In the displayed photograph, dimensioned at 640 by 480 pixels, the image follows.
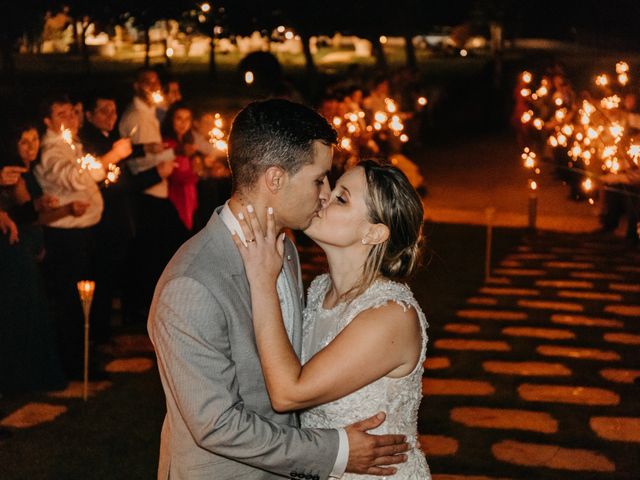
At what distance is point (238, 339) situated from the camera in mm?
2904

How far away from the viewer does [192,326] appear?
273 centimetres

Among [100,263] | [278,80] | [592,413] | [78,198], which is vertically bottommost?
[592,413]

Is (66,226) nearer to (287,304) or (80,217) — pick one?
(80,217)

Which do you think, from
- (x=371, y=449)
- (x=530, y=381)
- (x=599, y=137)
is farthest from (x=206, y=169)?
(x=371, y=449)

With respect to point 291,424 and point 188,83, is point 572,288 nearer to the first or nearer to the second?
point 291,424

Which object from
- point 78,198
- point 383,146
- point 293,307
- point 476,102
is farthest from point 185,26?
point 293,307

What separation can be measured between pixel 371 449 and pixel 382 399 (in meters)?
0.24

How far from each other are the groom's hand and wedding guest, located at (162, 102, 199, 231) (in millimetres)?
5785

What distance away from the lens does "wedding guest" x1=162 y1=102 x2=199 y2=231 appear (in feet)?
29.1

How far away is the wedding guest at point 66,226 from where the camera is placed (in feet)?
23.5

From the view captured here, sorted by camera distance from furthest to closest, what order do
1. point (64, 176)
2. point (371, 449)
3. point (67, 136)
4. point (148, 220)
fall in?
point (148, 220), point (64, 176), point (67, 136), point (371, 449)

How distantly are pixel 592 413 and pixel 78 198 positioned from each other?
13.1 feet

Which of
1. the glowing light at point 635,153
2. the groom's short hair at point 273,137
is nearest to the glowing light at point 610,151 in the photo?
the glowing light at point 635,153

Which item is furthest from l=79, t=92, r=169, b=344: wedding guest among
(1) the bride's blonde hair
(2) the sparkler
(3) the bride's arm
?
(3) the bride's arm
